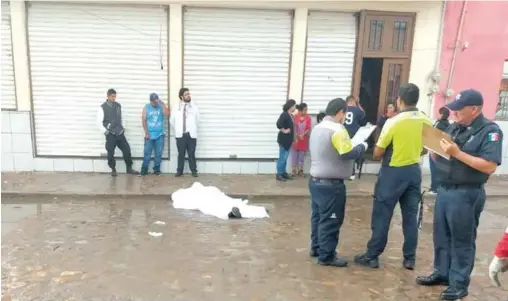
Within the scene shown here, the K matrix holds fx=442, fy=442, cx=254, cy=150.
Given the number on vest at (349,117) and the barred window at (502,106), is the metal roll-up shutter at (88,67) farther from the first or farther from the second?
the barred window at (502,106)

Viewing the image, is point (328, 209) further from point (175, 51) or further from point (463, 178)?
point (175, 51)

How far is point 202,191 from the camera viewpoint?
25.9 ft

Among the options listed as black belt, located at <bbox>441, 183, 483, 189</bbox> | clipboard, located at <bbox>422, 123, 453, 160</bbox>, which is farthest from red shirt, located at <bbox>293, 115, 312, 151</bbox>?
black belt, located at <bbox>441, 183, 483, 189</bbox>

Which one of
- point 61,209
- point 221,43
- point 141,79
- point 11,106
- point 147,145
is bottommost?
point 61,209

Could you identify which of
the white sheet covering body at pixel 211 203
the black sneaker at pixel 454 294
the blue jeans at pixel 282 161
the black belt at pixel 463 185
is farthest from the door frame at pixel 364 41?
the black sneaker at pixel 454 294

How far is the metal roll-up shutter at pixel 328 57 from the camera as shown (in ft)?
31.1

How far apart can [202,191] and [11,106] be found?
463cm

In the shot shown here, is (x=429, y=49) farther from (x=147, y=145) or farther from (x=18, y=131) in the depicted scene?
(x=18, y=131)

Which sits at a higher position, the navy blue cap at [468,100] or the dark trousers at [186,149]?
the navy blue cap at [468,100]

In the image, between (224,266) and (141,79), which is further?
(141,79)

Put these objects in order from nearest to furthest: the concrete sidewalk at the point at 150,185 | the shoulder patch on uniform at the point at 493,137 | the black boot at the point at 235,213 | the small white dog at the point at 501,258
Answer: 1. the small white dog at the point at 501,258
2. the shoulder patch on uniform at the point at 493,137
3. the black boot at the point at 235,213
4. the concrete sidewalk at the point at 150,185

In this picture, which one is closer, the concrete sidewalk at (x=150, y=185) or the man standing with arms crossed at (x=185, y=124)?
the concrete sidewalk at (x=150, y=185)

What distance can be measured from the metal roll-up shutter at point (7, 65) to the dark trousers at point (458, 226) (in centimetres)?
849

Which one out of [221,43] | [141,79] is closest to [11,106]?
[141,79]
